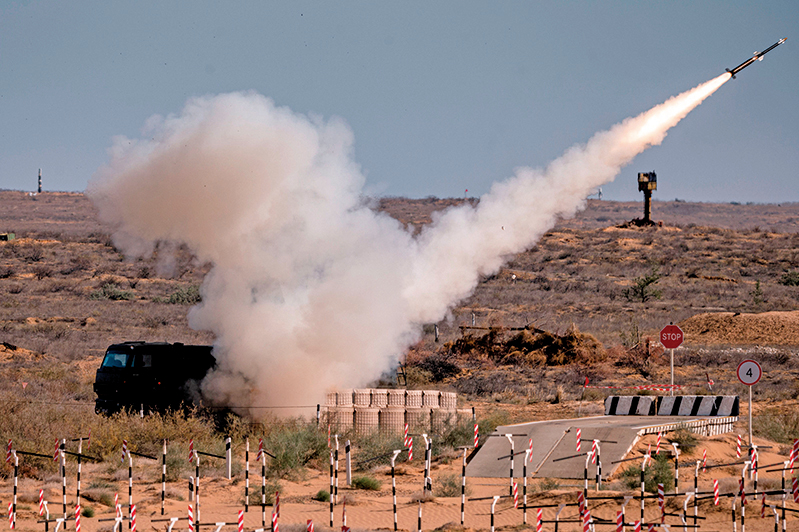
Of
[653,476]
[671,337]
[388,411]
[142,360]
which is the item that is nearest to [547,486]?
[653,476]

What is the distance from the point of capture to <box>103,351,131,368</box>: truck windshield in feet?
72.2

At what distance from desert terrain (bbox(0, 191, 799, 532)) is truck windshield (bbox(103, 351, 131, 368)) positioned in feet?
4.46

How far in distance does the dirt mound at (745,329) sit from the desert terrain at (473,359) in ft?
0.32

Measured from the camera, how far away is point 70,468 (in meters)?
17.4

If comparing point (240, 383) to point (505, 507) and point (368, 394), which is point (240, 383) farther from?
point (505, 507)

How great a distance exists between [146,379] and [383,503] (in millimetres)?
8041

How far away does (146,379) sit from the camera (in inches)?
858

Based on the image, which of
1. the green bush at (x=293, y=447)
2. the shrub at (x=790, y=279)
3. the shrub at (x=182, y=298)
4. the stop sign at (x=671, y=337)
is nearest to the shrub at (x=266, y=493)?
the green bush at (x=293, y=447)

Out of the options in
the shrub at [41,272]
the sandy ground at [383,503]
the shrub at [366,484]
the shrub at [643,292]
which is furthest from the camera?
the shrub at [41,272]

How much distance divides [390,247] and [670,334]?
747cm

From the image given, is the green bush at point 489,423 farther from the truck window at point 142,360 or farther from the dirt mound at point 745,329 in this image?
the dirt mound at point 745,329

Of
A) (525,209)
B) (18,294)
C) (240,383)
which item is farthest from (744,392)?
(18,294)

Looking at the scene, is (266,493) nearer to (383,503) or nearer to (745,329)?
(383,503)

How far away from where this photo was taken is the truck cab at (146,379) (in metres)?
21.7
